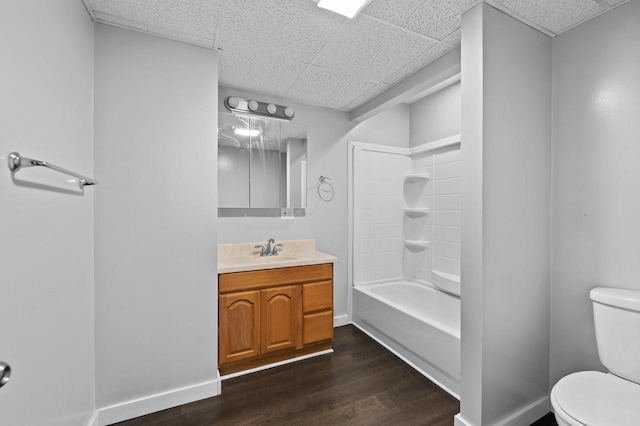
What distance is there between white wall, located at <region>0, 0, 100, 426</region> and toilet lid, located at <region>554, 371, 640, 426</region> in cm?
213

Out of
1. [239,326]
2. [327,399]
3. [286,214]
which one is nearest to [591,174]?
[327,399]

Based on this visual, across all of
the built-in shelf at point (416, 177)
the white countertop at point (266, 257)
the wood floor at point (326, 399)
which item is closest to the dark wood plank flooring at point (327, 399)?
the wood floor at point (326, 399)

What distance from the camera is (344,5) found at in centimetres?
148

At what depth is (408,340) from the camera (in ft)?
7.58

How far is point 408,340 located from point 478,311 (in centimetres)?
97

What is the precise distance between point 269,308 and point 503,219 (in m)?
1.78

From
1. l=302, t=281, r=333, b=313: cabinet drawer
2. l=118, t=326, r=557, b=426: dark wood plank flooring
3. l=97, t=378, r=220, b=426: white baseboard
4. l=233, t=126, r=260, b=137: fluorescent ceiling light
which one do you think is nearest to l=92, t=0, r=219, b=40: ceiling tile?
l=233, t=126, r=260, b=137: fluorescent ceiling light

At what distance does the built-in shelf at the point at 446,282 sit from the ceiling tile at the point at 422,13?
2196mm

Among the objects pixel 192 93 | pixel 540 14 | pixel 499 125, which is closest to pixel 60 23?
pixel 192 93

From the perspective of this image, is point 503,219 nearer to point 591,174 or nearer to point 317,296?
point 591,174

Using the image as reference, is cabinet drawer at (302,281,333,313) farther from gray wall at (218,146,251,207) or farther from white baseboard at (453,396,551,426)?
white baseboard at (453,396,551,426)

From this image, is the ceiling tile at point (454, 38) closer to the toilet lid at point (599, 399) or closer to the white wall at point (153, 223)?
the white wall at point (153, 223)

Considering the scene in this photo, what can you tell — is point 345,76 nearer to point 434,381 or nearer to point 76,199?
point 76,199

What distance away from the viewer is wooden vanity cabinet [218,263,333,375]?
6.79ft
